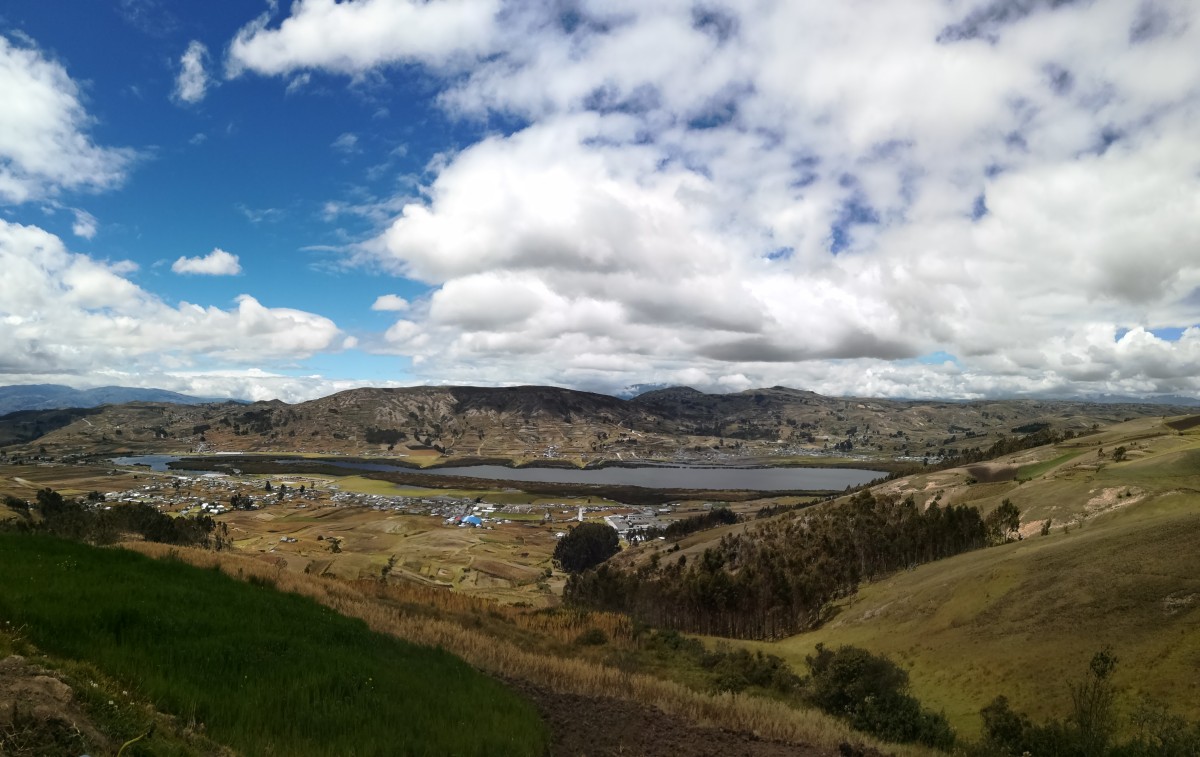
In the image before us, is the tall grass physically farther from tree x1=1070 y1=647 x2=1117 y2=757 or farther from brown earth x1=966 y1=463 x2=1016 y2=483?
brown earth x1=966 y1=463 x2=1016 y2=483

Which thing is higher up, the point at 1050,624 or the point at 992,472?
the point at 992,472

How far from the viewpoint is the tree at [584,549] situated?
394 feet

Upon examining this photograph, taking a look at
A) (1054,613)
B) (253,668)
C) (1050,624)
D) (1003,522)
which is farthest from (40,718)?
(1003,522)

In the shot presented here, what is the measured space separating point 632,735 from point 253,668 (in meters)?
8.33

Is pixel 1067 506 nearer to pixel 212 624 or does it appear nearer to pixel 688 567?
pixel 688 567

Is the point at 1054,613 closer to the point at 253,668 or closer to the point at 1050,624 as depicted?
the point at 1050,624

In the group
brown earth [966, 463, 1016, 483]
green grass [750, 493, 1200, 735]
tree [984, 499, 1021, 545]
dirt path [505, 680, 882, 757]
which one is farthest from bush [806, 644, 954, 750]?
brown earth [966, 463, 1016, 483]

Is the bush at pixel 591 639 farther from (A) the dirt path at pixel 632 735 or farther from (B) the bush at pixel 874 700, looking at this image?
(A) the dirt path at pixel 632 735

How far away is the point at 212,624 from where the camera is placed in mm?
13227

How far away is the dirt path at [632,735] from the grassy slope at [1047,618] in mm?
18426

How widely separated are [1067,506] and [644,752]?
238ft

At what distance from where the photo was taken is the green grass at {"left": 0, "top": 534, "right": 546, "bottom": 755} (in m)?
9.45

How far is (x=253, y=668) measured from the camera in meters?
11.5

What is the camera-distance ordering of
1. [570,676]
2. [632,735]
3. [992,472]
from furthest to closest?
[992,472], [570,676], [632,735]
